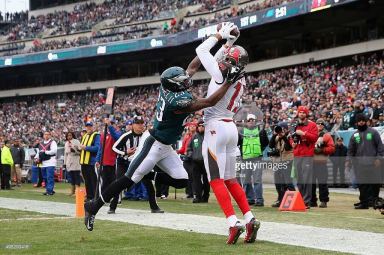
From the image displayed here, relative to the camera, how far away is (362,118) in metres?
14.3

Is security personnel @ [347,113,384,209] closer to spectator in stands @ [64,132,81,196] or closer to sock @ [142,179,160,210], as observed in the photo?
sock @ [142,179,160,210]

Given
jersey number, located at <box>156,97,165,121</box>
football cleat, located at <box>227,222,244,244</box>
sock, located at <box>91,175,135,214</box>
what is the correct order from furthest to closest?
sock, located at <box>91,175,135,214</box>, jersey number, located at <box>156,97,165,121</box>, football cleat, located at <box>227,222,244,244</box>

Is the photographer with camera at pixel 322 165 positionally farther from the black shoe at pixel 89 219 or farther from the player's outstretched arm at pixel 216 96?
the player's outstretched arm at pixel 216 96

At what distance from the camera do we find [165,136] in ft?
27.9

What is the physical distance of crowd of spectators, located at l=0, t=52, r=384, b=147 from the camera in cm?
2298

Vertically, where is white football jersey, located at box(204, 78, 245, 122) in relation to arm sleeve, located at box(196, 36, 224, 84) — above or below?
below

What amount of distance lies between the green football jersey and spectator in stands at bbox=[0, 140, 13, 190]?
52.6 feet

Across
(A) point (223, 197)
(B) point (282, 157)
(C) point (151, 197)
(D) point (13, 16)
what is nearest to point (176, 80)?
(A) point (223, 197)

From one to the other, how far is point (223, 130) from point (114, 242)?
1.68m

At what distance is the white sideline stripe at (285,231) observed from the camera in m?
7.32

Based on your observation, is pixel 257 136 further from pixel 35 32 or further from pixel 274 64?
pixel 35 32

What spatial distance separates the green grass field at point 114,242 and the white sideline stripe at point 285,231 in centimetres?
33

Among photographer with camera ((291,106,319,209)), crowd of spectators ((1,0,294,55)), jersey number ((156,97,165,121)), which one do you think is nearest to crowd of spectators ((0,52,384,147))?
crowd of spectators ((1,0,294,55))

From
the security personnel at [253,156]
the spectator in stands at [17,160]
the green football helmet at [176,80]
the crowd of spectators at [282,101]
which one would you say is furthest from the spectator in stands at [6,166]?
the green football helmet at [176,80]
